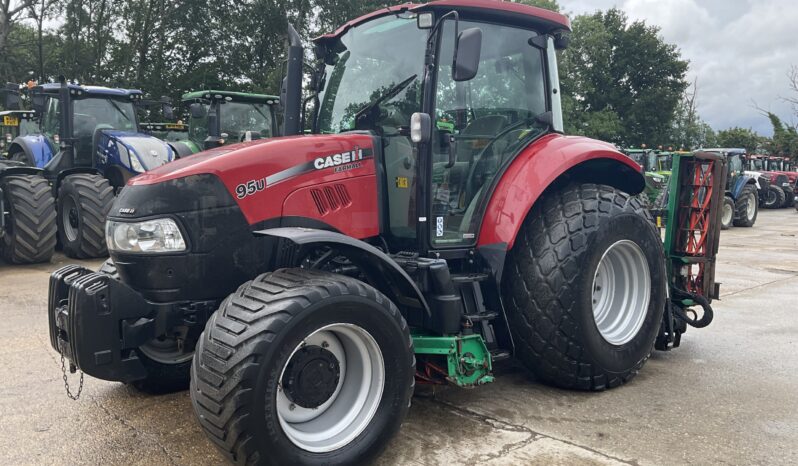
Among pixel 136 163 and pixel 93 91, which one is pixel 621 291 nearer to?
pixel 136 163

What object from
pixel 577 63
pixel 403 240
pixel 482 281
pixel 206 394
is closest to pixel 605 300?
pixel 482 281

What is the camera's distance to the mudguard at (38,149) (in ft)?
34.1

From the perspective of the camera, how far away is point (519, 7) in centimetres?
386

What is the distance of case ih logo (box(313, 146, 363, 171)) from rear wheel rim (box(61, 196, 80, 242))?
23.2 ft

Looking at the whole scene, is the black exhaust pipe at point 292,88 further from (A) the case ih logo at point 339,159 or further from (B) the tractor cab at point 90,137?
(B) the tractor cab at point 90,137

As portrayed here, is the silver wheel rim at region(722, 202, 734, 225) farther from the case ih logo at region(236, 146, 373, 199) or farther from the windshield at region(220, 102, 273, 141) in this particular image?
the case ih logo at region(236, 146, 373, 199)

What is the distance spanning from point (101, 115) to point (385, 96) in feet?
26.9

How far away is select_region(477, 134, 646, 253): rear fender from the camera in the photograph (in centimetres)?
367

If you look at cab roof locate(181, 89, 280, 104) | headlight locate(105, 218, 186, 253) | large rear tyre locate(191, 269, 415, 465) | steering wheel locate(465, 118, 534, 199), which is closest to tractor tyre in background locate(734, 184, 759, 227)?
cab roof locate(181, 89, 280, 104)

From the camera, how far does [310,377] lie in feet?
9.18

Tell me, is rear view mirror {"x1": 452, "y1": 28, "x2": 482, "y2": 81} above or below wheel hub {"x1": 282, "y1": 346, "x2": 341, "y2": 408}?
above

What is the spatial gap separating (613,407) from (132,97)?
371 inches

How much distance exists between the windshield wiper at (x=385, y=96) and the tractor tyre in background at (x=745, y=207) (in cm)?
1603

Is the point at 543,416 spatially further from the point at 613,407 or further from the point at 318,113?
the point at 318,113
